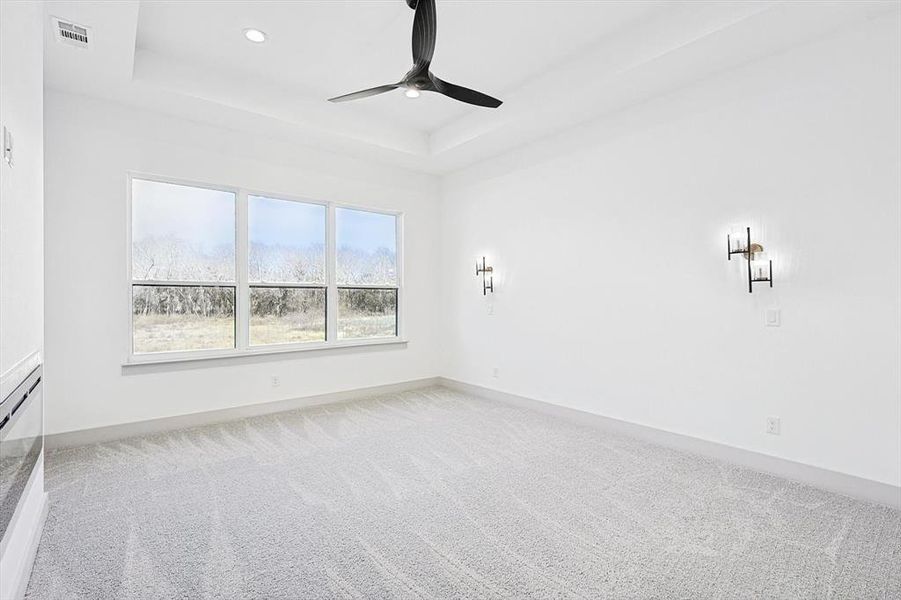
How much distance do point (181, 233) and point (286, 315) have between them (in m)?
1.31

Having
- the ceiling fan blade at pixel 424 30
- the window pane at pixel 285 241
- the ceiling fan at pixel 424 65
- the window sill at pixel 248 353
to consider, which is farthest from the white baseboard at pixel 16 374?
the window pane at pixel 285 241

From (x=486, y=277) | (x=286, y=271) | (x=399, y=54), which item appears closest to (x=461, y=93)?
(x=399, y=54)

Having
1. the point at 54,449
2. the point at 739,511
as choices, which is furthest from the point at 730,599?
the point at 54,449

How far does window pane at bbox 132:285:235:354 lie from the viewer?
4.36 meters

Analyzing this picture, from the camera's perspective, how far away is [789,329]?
3.27 metres

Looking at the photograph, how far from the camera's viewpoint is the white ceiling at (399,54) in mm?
3105

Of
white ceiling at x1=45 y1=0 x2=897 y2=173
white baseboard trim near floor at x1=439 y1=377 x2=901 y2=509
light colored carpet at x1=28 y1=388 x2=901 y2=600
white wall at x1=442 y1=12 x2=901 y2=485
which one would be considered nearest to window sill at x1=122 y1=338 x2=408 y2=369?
light colored carpet at x1=28 y1=388 x2=901 y2=600

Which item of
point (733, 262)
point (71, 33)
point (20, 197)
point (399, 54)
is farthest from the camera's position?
point (399, 54)

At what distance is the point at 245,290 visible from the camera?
488 cm

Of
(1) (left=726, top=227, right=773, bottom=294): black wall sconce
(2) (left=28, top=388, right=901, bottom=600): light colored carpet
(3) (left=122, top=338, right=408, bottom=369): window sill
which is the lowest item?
(2) (left=28, top=388, right=901, bottom=600): light colored carpet

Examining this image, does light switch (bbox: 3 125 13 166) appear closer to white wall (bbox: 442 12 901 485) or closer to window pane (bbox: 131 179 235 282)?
window pane (bbox: 131 179 235 282)

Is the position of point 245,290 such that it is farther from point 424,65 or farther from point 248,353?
point 424,65

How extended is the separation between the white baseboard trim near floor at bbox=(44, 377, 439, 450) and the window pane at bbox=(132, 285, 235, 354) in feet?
2.14

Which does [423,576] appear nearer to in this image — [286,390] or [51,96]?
[286,390]
